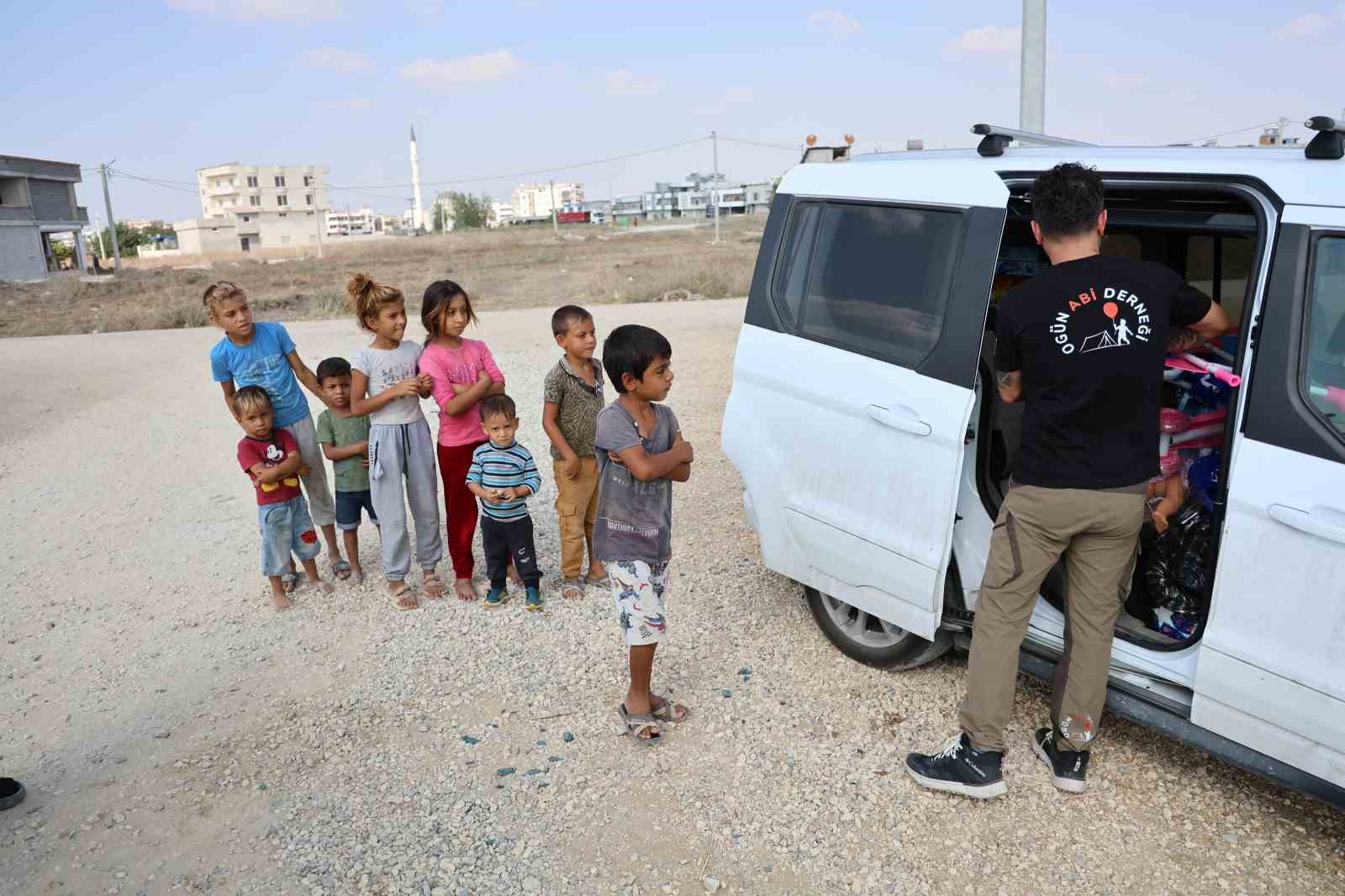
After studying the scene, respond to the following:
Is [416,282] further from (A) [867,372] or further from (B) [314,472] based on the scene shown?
(A) [867,372]

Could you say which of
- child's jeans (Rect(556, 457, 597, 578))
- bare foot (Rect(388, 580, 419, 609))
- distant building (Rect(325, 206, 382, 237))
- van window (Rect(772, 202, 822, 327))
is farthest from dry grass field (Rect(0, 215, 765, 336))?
distant building (Rect(325, 206, 382, 237))

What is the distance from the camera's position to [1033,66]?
292 inches

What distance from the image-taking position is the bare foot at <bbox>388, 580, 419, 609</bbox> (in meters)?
5.00

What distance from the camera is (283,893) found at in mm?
2867

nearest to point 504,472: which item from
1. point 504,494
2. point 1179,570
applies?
point 504,494

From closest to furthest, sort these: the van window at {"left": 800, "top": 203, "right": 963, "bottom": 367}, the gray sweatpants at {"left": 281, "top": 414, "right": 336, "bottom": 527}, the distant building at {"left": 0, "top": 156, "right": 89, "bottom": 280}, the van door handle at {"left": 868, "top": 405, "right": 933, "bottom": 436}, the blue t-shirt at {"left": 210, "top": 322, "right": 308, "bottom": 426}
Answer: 1. the van door handle at {"left": 868, "top": 405, "right": 933, "bottom": 436}
2. the van window at {"left": 800, "top": 203, "right": 963, "bottom": 367}
3. the blue t-shirt at {"left": 210, "top": 322, "right": 308, "bottom": 426}
4. the gray sweatpants at {"left": 281, "top": 414, "right": 336, "bottom": 527}
5. the distant building at {"left": 0, "top": 156, "right": 89, "bottom": 280}

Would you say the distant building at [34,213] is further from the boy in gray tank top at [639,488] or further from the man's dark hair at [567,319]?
the boy in gray tank top at [639,488]

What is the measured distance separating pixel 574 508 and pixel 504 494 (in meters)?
0.45

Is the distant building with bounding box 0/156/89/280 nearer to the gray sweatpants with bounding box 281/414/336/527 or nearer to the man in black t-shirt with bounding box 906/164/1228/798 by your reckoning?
the gray sweatpants with bounding box 281/414/336/527

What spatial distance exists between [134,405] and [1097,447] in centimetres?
1101

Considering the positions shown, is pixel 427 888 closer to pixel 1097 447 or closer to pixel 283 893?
pixel 283 893

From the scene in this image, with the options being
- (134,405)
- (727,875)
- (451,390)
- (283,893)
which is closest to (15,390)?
(134,405)

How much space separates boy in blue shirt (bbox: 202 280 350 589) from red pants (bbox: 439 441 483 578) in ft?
2.66

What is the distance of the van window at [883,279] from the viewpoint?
3420mm
